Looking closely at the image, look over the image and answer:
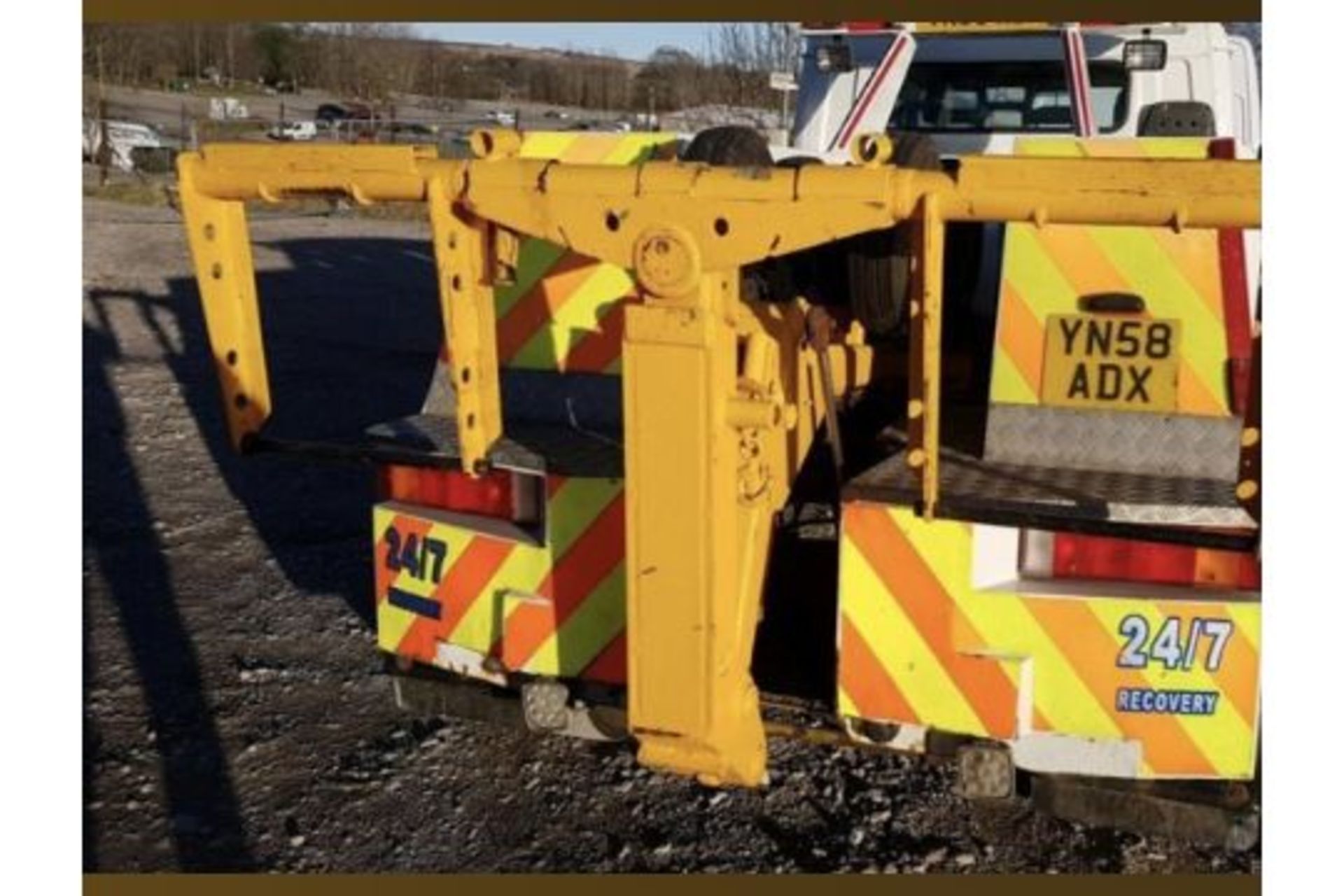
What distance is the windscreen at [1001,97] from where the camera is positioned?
551 centimetres

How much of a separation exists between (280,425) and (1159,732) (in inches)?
239

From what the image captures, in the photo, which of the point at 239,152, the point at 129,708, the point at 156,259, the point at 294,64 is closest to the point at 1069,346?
the point at 239,152

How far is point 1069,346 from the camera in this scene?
3.05 meters

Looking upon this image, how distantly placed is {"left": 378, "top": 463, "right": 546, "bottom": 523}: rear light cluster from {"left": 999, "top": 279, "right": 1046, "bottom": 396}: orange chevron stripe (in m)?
1.21

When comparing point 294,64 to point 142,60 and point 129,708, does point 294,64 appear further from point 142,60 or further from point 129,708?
point 129,708

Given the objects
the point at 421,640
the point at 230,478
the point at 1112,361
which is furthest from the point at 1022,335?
the point at 230,478

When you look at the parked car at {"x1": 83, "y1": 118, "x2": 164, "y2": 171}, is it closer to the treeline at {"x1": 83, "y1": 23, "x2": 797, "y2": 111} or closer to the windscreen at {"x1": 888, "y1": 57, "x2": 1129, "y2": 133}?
the treeline at {"x1": 83, "y1": 23, "x2": 797, "y2": 111}

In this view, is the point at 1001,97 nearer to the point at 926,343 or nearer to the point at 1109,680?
the point at 1109,680

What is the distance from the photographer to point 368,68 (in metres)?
41.9

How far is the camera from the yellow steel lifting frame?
2.43 meters

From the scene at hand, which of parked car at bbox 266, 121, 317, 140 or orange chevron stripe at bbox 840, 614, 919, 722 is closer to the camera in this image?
orange chevron stripe at bbox 840, 614, 919, 722

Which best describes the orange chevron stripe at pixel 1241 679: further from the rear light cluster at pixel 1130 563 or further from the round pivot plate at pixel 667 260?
the round pivot plate at pixel 667 260

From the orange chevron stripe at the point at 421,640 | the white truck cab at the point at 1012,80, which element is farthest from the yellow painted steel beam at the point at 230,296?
the white truck cab at the point at 1012,80

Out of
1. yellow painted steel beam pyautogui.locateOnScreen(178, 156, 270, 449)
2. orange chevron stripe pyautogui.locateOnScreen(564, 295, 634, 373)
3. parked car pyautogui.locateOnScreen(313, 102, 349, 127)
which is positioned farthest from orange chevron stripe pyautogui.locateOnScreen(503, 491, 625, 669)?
parked car pyautogui.locateOnScreen(313, 102, 349, 127)
